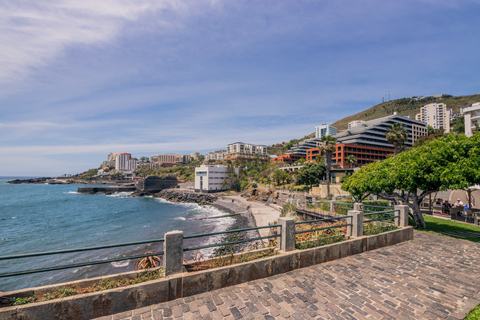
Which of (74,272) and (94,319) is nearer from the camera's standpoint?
(94,319)

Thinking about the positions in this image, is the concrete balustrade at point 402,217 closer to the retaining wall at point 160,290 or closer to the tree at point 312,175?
the retaining wall at point 160,290

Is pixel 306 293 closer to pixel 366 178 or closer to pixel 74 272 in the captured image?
pixel 366 178

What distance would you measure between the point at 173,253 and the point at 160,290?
851 mm

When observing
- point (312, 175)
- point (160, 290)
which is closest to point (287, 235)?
point (160, 290)

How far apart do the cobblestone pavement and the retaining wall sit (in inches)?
7.2

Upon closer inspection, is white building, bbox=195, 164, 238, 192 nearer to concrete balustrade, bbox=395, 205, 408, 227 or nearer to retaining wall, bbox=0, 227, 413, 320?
concrete balustrade, bbox=395, 205, 408, 227

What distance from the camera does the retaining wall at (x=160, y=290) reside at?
445cm

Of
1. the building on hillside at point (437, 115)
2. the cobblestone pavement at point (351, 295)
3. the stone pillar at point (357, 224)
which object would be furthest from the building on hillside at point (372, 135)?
the cobblestone pavement at point (351, 295)

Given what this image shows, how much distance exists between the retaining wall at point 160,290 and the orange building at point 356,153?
70.8 meters

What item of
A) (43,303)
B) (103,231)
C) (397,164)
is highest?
(397,164)

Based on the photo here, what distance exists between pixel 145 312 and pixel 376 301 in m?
5.56

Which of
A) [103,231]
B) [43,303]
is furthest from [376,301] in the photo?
[103,231]

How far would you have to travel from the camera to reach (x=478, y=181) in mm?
10867

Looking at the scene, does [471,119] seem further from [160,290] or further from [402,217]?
[160,290]
